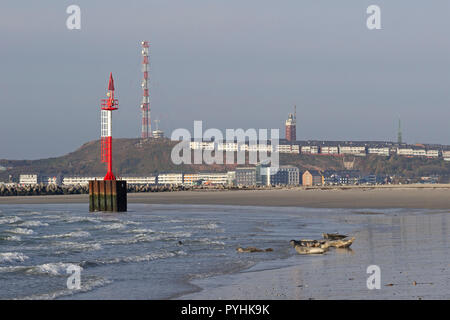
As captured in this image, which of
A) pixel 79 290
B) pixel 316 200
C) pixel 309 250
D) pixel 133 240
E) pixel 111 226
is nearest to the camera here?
pixel 79 290

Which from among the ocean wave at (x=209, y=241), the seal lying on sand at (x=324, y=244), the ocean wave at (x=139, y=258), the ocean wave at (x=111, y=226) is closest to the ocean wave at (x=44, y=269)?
the ocean wave at (x=139, y=258)

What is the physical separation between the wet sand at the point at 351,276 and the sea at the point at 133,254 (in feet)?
2.61

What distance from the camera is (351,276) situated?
1686 centimetres

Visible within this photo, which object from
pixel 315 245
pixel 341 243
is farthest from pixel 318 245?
pixel 341 243

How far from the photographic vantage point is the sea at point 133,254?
16562 mm

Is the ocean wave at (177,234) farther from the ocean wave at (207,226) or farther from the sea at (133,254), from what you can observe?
the ocean wave at (207,226)

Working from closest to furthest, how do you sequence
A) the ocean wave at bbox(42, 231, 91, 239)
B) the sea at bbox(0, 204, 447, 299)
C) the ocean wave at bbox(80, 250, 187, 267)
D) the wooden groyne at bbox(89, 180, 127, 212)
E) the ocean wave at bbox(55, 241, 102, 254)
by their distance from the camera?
the sea at bbox(0, 204, 447, 299) < the ocean wave at bbox(80, 250, 187, 267) < the ocean wave at bbox(55, 241, 102, 254) < the ocean wave at bbox(42, 231, 91, 239) < the wooden groyne at bbox(89, 180, 127, 212)

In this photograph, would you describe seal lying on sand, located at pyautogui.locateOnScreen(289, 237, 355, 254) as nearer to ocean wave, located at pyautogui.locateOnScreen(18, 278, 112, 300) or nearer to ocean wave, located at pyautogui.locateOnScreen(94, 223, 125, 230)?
ocean wave, located at pyautogui.locateOnScreen(18, 278, 112, 300)

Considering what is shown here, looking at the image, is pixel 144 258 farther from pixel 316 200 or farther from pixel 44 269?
pixel 316 200

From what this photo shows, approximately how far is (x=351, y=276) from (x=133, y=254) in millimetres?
8811

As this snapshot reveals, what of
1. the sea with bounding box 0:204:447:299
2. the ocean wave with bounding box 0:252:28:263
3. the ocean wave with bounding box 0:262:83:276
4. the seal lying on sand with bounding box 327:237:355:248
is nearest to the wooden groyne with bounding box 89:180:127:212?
the sea with bounding box 0:204:447:299

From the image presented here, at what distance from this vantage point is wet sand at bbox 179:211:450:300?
14500mm

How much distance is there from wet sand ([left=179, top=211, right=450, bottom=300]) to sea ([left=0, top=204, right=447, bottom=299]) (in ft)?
2.61
